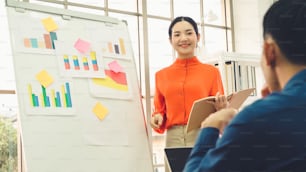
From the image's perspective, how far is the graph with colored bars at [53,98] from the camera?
142 cm

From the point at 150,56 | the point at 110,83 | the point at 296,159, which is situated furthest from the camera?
the point at 150,56

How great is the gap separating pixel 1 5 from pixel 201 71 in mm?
1259

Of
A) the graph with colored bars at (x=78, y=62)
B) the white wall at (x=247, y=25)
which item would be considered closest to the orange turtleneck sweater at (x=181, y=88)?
the graph with colored bars at (x=78, y=62)

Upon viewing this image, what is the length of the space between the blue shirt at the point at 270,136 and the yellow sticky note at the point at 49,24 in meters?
1.17

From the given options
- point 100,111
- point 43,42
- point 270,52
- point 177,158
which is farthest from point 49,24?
point 270,52

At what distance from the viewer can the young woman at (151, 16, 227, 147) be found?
4.88 feet

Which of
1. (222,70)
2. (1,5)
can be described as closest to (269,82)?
(222,70)

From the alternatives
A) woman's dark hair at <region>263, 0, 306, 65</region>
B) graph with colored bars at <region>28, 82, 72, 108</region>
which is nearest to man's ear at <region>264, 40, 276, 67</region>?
woman's dark hair at <region>263, 0, 306, 65</region>

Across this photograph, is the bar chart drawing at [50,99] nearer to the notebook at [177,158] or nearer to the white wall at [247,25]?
the notebook at [177,158]

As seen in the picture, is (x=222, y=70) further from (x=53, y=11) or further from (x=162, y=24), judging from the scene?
(x=53, y=11)

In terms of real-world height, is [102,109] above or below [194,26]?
below

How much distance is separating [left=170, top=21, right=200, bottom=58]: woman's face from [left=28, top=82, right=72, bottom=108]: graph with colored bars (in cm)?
44

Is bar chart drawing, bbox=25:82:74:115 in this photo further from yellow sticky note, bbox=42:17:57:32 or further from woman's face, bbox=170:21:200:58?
woman's face, bbox=170:21:200:58

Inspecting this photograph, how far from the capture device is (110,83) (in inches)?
63.9
